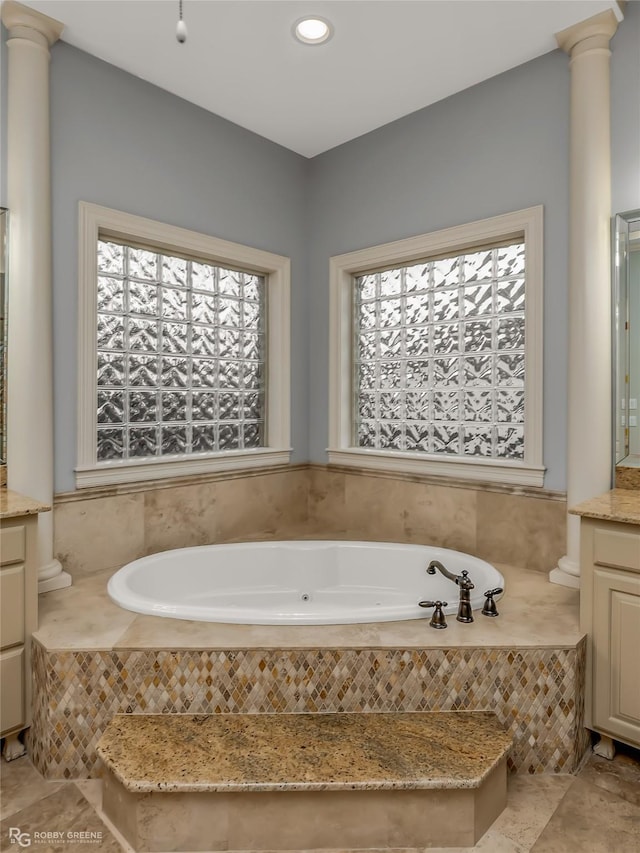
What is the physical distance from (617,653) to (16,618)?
76.9 inches

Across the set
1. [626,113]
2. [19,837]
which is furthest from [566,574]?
[19,837]

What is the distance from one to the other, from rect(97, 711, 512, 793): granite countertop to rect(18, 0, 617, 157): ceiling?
2.52 m

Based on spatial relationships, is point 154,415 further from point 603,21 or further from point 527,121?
point 603,21

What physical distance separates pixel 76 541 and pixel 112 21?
6.98 ft

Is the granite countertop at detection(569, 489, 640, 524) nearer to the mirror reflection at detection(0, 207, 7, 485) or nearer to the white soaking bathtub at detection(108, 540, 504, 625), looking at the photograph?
the white soaking bathtub at detection(108, 540, 504, 625)

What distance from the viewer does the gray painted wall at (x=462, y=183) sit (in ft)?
7.80

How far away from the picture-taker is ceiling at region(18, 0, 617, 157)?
2070mm

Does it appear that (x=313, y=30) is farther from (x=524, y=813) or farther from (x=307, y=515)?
(x=524, y=813)

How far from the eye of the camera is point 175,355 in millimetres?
2809

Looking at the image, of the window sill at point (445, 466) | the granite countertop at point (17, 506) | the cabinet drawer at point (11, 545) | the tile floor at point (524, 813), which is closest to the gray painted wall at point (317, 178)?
the window sill at point (445, 466)

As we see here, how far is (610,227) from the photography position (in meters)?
2.17

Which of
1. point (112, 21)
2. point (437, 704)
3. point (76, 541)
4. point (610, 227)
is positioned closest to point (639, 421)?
point (610, 227)

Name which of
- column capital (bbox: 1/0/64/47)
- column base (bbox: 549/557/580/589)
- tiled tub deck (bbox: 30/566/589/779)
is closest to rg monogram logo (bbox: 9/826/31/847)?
tiled tub deck (bbox: 30/566/589/779)

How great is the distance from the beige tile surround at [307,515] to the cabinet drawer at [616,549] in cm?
59
